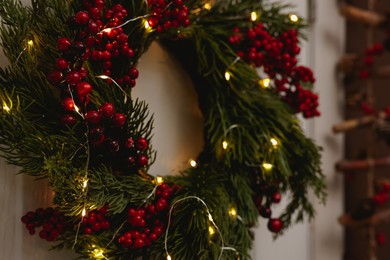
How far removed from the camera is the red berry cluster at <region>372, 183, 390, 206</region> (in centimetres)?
118

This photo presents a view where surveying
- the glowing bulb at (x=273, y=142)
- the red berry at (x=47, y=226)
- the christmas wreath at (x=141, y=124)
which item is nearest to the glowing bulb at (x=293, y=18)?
the christmas wreath at (x=141, y=124)

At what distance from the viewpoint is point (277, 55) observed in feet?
2.59

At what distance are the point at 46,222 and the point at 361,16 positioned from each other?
98 cm

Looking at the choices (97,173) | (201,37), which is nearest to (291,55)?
(201,37)

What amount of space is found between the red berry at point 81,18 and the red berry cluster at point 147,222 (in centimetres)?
25

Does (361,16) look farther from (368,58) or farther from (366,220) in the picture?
(366,220)

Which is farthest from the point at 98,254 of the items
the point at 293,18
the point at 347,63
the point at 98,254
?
the point at 347,63

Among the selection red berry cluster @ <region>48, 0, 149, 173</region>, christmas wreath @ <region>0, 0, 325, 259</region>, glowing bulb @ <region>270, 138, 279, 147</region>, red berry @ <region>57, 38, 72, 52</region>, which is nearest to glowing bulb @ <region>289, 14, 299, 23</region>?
christmas wreath @ <region>0, 0, 325, 259</region>

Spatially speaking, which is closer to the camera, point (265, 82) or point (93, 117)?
point (93, 117)

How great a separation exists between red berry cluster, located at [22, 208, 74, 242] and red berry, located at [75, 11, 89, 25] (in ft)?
0.83

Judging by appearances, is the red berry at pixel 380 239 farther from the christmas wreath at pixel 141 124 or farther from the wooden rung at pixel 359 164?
the christmas wreath at pixel 141 124

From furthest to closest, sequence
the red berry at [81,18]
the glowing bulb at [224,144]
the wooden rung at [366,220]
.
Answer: the wooden rung at [366,220], the glowing bulb at [224,144], the red berry at [81,18]

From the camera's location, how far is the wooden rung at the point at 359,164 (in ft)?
3.97

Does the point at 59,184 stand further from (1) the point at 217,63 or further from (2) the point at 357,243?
(2) the point at 357,243
